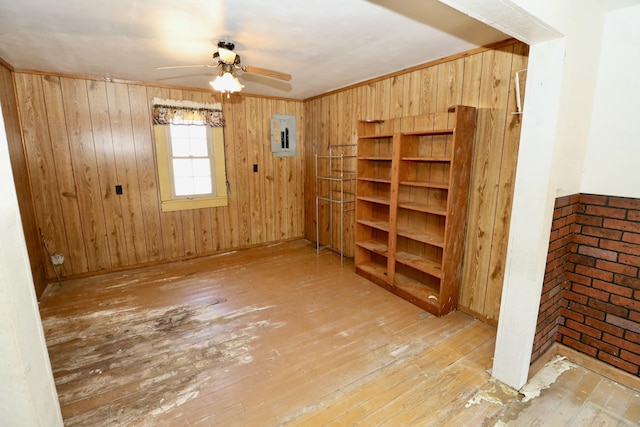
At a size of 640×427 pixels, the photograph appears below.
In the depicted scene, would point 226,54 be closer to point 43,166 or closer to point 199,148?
point 199,148

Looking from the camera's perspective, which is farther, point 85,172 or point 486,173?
point 85,172

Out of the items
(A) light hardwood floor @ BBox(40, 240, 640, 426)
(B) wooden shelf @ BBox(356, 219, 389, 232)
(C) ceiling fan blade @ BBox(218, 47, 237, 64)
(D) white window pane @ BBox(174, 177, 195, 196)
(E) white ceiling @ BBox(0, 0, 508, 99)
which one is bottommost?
(A) light hardwood floor @ BBox(40, 240, 640, 426)

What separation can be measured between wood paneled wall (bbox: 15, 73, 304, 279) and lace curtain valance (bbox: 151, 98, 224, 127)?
3.9 inches

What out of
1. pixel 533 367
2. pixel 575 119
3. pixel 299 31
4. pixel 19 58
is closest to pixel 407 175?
pixel 575 119

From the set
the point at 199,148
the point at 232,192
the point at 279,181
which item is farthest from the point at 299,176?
the point at 199,148

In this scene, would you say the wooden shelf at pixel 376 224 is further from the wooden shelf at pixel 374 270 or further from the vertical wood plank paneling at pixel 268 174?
the vertical wood plank paneling at pixel 268 174

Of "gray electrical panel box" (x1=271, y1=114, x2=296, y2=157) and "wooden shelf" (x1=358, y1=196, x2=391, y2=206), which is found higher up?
"gray electrical panel box" (x1=271, y1=114, x2=296, y2=157)

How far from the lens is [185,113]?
160 inches

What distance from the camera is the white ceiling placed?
1.91m

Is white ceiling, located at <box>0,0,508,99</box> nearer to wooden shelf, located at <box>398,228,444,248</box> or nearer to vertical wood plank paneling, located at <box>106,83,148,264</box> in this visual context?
vertical wood plank paneling, located at <box>106,83,148,264</box>

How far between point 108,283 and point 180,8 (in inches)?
128

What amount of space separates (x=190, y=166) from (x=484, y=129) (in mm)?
3747

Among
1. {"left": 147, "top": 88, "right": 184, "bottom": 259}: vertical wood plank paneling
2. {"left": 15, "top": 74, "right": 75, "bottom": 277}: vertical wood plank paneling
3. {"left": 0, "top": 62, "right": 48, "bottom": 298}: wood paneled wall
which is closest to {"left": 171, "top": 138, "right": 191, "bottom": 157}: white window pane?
{"left": 147, "top": 88, "right": 184, "bottom": 259}: vertical wood plank paneling

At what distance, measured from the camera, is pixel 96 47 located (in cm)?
259
